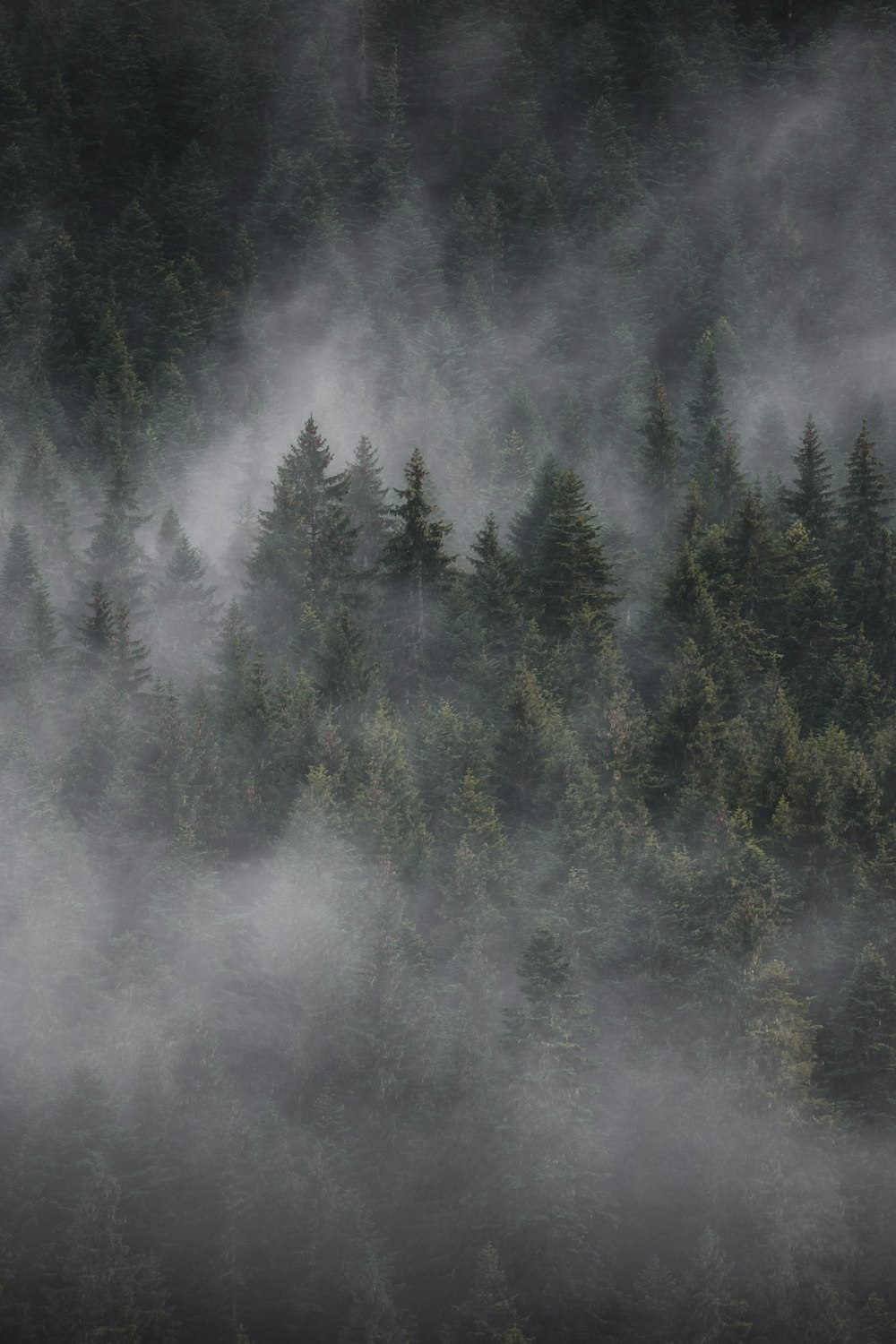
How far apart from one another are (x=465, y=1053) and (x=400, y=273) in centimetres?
7697

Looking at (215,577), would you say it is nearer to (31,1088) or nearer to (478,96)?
(31,1088)

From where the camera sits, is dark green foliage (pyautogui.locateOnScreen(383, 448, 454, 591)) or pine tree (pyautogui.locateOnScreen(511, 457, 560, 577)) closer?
dark green foliage (pyautogui.locateOnScreen(383, 448, 454, 591))

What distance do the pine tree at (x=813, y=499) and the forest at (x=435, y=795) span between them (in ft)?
1.16

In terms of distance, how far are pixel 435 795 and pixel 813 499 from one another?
3074cm

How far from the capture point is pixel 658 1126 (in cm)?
5575

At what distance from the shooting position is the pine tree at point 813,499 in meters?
83.5

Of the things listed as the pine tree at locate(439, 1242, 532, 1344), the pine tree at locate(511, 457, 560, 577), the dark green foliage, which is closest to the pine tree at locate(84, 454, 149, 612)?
the dark green foliage

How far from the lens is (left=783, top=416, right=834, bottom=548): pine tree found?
274 feet

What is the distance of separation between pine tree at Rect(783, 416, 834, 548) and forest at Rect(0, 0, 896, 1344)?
355 mm

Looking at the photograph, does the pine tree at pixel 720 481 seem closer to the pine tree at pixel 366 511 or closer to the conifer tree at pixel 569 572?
the conifer tree at pixel 569 572

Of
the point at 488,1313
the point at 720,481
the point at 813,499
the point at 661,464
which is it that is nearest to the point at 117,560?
the point at 661,464

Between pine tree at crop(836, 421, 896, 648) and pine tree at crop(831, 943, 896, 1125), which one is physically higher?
pine tree at crop(836, 421, 896, 648)

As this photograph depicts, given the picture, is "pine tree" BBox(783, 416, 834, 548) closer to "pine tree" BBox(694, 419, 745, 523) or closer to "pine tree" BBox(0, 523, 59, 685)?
"pine tree" BBox(694, 419, 745, 523)

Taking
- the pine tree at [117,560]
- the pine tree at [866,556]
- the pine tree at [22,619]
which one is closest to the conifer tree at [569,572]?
the pine tree at [866,556]
